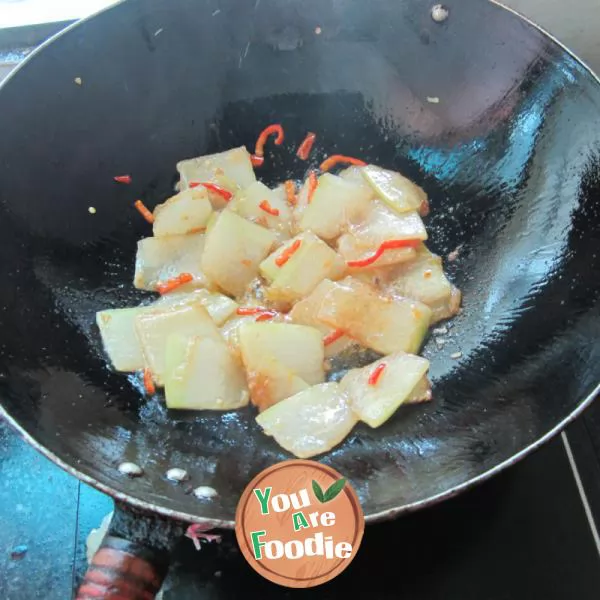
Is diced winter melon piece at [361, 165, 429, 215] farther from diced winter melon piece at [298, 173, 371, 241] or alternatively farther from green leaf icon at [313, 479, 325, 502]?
green leaf icon at [313, 479, 325, 502]

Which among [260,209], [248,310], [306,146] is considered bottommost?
[248,310]

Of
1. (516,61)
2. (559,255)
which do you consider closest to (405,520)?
(559,255)

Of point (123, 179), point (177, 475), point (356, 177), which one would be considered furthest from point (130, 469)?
point (356, 177)

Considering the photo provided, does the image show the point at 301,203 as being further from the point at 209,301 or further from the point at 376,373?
the point at 376,373

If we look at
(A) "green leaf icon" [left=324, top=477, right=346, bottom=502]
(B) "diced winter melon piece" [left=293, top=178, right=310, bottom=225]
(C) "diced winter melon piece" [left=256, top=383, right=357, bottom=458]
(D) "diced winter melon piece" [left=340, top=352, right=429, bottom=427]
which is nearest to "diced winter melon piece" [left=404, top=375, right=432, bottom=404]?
(D) "diced winter melon piece" [left=340, top=352, right=429, bottom=427]

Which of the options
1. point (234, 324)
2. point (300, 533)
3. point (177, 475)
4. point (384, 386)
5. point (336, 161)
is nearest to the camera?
point (300, 533)

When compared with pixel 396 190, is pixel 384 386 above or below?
below

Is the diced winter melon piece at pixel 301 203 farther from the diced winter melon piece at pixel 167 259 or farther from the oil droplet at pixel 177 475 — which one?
the oil droplet at pixel 177 475

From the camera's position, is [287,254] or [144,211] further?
[144,211]

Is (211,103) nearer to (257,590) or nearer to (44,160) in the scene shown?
(44,160)
